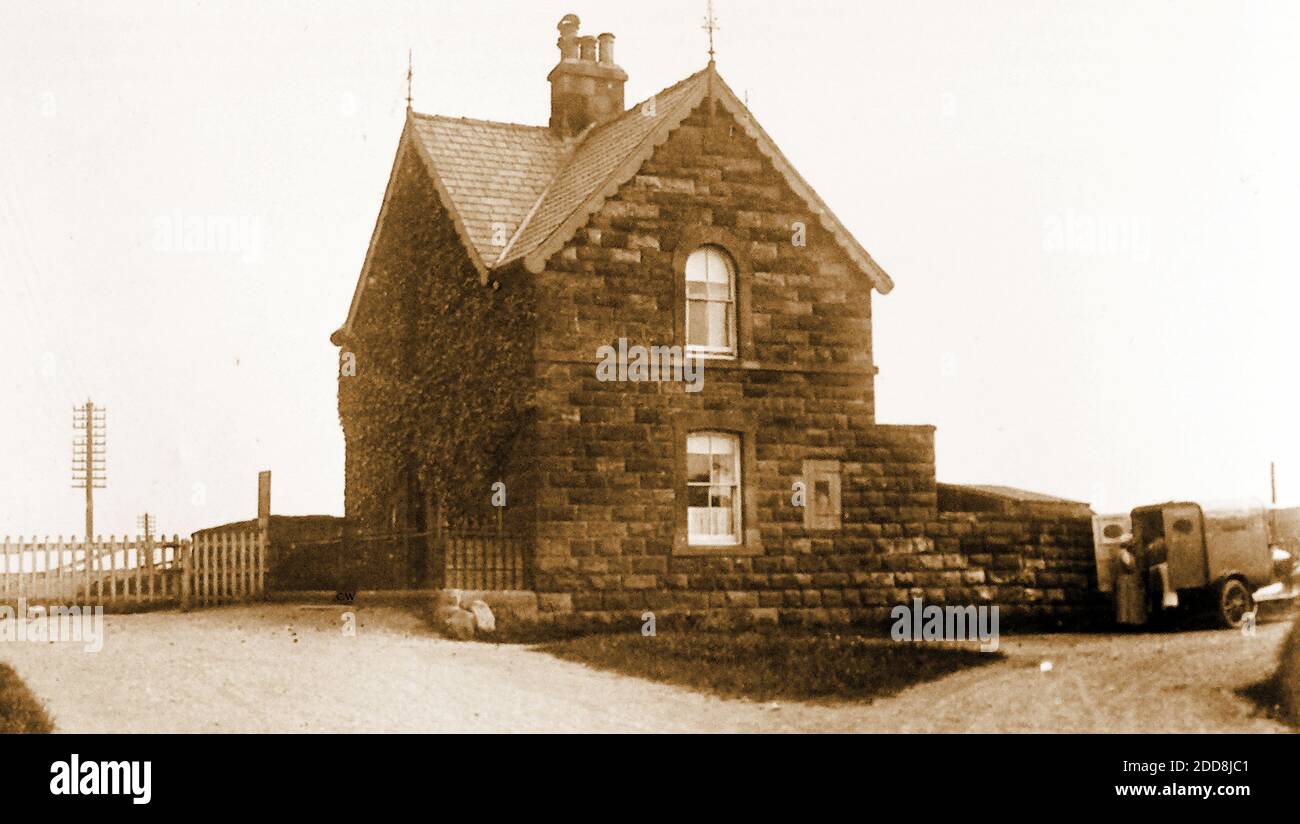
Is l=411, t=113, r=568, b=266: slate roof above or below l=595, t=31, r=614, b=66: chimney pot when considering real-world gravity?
below

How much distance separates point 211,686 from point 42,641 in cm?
524

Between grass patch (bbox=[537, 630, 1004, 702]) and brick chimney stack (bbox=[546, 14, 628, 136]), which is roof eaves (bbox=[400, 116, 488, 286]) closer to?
brick chimney stack (bbox=[546, 14, 628, 136])

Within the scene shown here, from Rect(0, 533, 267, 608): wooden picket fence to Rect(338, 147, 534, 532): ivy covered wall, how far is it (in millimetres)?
3662

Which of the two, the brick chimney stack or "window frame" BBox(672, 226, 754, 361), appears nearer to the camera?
"window frame" BBox(672, 226, 754, 361)

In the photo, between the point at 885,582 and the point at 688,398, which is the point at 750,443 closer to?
the point at 688,398

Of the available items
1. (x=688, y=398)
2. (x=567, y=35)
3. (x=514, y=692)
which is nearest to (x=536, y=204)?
(x=567, y=35)

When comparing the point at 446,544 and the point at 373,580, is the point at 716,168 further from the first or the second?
the point at 373,580

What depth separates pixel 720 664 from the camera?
19.0 meters

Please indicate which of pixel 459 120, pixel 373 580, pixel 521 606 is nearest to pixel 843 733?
pixel 521 606

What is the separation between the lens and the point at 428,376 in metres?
27.0

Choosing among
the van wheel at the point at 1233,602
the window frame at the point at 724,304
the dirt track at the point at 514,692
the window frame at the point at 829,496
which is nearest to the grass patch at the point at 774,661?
the dirt track at the point at 514,692

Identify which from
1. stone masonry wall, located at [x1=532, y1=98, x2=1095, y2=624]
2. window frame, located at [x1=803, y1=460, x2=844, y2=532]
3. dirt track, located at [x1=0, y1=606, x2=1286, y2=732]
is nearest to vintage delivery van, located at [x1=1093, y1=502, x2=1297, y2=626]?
stone masonry wall, located at [x1=532, y1=98, x2=1095, y2=624]

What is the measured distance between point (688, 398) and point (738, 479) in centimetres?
165

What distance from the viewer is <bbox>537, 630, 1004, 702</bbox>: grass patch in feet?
56.9
